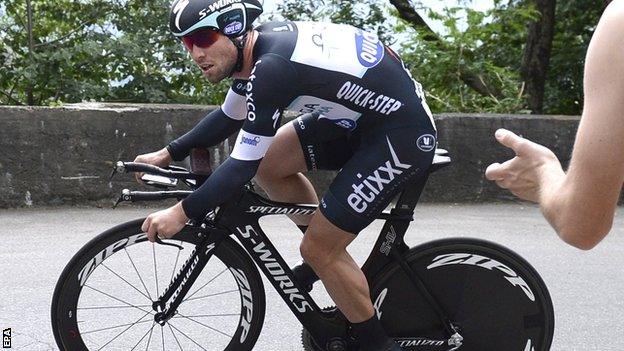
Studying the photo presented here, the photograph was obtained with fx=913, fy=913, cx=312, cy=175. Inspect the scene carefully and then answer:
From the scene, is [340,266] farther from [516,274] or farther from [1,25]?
[1,25]

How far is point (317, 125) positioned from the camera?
391 cm

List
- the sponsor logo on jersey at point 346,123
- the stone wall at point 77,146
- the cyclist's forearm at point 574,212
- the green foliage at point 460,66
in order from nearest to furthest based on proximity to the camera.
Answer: the cyclist's forearm at point 574,212, the sponsor logo on jersey at point 346,123, the stone wall at point 77,146, the green foliage at point 460,66

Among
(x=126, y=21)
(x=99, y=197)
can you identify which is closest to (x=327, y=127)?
(x=99, y=197)

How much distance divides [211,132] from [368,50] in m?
0.79

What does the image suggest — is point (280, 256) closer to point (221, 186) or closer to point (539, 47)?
point (221, 186)

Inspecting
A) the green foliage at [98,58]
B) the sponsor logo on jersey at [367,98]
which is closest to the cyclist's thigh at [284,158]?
the sponsor logo on jersey at [367,98]

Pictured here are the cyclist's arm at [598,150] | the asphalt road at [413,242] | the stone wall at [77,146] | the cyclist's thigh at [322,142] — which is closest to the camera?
the cyclist's arm at [598,150]

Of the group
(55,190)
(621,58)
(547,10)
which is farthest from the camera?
(547,10)

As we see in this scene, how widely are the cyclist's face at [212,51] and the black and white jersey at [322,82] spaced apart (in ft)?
0.38

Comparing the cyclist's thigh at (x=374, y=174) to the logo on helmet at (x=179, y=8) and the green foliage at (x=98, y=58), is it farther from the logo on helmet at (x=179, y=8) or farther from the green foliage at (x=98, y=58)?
the green foliage at (x=98, y=58)

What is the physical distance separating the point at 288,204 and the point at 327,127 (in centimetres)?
38

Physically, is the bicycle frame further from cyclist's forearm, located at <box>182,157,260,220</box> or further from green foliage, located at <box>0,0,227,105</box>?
green foliage, located at <box>0,0,227,105</box>

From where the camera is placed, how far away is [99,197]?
8.01 metres

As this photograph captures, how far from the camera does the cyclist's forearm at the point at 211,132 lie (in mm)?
3969
